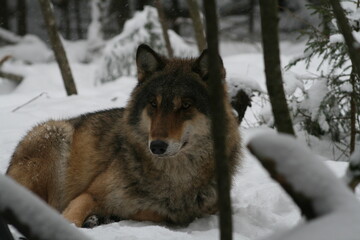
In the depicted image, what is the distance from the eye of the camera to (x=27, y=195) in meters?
1.45

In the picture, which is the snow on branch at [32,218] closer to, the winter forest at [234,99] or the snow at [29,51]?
the winter forest at [234,99]

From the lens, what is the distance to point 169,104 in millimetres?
4277

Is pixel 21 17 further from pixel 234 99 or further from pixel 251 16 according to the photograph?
pixel 234 99

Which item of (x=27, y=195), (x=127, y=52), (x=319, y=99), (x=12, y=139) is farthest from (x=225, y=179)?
(x=127, y=52)

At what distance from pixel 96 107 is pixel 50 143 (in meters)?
4.10

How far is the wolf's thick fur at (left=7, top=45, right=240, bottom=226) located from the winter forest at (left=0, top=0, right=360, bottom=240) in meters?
0.07

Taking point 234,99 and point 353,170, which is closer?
point 353,170

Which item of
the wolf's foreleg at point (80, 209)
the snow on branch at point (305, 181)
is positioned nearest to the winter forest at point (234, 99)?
the snow on branch at point (305, 181)

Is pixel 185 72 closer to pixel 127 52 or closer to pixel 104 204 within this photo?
pixel 104 204

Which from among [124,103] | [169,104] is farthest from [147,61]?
[124,103]

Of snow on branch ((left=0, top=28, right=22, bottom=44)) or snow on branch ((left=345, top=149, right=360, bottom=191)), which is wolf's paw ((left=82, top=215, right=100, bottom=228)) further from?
snow on branch ((left=0, top=28, right=22, bottom=44))

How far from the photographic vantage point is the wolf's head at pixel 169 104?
13.4 ft

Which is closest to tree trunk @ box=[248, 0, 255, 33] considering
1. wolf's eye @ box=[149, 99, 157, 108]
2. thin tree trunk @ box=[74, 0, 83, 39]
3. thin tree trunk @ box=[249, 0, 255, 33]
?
thin tree trunk @ box=[249, 0, 255, 33]

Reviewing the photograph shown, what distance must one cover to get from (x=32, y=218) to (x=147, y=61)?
341cm
